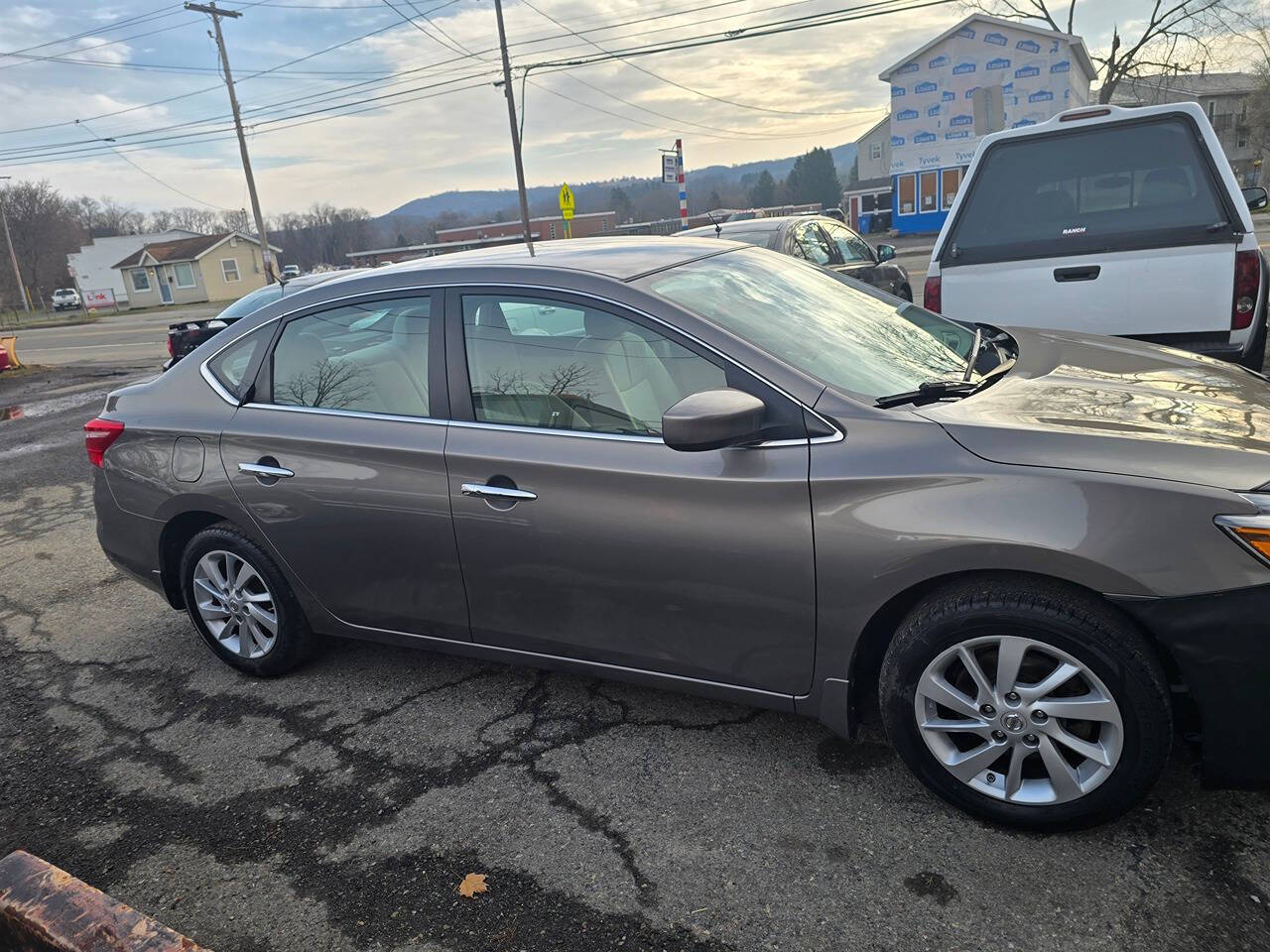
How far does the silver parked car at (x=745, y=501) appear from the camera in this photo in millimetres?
2254

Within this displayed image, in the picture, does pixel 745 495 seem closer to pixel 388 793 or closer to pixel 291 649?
pixel 388 793

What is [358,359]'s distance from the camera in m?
3.46

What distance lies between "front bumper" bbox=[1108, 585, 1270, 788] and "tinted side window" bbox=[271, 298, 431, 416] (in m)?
2.41

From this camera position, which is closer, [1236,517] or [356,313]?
[1236,517]

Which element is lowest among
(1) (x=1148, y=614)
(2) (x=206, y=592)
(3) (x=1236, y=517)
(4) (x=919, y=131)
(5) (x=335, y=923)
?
(5) (x=335, y=923)

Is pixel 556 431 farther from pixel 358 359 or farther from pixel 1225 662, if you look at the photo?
pixel 1225 662

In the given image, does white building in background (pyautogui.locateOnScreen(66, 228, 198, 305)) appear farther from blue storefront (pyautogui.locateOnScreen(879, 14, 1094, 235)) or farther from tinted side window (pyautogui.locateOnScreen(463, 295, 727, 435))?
tinted side window (pyautogui.locateOnScreen(463, 295, 727, 435))

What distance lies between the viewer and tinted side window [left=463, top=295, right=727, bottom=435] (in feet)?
9.36

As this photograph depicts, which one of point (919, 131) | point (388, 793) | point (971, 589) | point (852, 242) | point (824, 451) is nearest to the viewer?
point (971, 589)

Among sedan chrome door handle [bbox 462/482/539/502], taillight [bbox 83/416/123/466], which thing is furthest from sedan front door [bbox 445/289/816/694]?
taillight [bbox 83/416/123/466]

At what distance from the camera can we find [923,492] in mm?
2412

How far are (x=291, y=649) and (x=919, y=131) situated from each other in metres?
41.4

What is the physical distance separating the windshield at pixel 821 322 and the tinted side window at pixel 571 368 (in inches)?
7.4

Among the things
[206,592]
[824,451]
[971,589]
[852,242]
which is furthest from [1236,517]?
[852,242]
